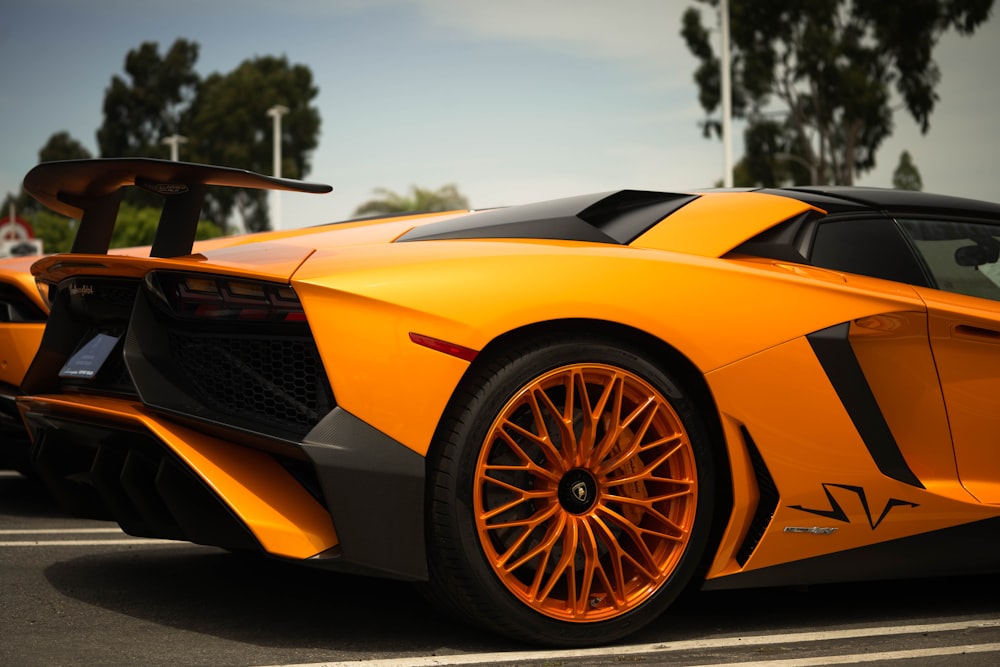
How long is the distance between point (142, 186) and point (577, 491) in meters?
1.48

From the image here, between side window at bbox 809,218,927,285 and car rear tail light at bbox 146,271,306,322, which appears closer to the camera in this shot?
car rear tail light at bbox 146,271,306,322

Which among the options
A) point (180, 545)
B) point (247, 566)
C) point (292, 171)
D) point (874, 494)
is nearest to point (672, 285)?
point (874, 494)

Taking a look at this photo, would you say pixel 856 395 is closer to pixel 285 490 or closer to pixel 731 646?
pixel 731 646

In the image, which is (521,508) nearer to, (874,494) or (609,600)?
(609,600)

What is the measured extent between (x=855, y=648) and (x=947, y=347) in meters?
0.93

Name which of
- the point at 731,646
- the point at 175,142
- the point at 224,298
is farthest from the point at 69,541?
the point at 175,142

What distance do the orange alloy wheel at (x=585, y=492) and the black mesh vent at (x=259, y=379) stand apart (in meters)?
0.46

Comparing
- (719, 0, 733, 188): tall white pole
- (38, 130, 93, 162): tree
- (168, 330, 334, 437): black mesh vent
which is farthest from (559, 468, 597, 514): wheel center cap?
(38, 130, 93, 162): tree

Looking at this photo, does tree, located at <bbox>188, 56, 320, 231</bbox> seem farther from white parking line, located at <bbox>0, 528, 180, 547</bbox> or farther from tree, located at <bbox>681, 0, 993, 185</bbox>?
white parking line, located at <bbox>0, 528, 180, 547</bbox>

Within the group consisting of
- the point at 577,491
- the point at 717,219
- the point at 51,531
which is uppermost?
the point at 717,219

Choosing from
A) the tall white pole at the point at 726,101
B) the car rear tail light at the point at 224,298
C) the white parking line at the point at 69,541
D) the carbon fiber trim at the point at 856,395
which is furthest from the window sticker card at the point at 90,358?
the tall white pole at the point at 726,101

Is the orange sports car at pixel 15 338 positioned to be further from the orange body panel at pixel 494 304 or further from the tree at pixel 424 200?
the tree at pixel 424 200

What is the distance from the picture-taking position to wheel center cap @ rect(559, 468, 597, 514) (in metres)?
3.30

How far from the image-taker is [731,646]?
3.42 m
